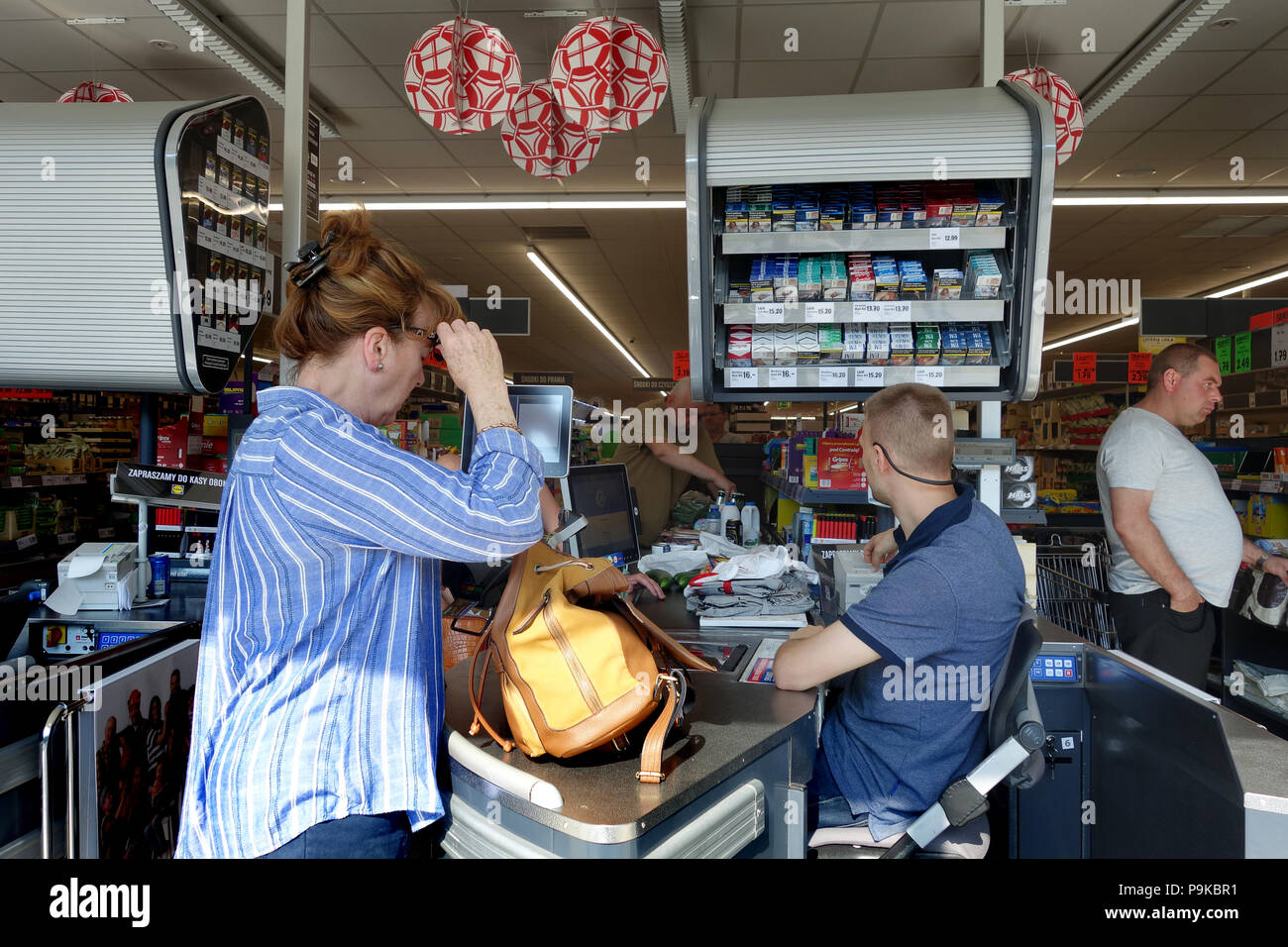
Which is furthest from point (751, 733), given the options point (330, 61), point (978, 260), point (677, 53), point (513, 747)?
point (330, 61)

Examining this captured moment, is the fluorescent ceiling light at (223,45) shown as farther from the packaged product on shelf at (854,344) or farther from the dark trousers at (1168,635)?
the dark trousers at (1168,635)

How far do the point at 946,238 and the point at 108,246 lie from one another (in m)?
2.37

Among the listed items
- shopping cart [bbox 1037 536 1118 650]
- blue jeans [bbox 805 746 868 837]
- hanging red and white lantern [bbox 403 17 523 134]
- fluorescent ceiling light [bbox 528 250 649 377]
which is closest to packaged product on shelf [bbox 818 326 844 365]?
blue jeans [bbox 805 746 868 837]

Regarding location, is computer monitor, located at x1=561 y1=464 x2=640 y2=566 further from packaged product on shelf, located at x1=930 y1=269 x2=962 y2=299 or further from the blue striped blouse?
the blue striped blouse

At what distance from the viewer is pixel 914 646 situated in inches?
65.8

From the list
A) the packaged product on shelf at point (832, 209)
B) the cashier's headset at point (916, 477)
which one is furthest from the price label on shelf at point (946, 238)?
the cashier's headset at point (916, 477)

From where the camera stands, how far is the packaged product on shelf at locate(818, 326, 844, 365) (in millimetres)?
2504

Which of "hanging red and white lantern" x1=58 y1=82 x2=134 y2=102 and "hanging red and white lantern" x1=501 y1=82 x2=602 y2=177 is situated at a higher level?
"hanging red and white lantern" x1=58 y1=82 x2=134 y2=102

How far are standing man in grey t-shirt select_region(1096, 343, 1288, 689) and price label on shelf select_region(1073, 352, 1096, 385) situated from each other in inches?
244

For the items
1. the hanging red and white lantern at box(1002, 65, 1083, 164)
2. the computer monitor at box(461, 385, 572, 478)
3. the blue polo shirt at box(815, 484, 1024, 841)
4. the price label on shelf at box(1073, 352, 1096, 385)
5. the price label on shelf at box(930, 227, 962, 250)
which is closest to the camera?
the blue polo shirt at box(815, 484, 1024, 841)

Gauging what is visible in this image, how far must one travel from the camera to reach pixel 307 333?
1346 millimetres

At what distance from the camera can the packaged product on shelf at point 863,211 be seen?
7.95 feet

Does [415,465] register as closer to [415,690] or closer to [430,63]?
[415,690]

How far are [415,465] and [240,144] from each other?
1.83 metres
